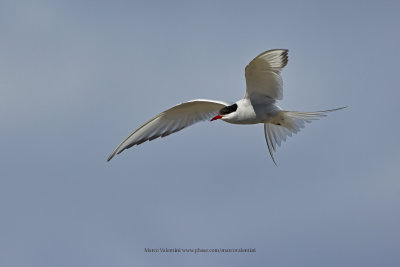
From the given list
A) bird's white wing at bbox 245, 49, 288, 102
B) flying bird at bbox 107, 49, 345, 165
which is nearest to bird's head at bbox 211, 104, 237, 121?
flying bird at bbox 107, 49, 345, 165

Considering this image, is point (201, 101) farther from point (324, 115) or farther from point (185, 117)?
point (324, 115)

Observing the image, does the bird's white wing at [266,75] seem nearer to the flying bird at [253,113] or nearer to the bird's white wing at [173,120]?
the flying bird at [253,113]

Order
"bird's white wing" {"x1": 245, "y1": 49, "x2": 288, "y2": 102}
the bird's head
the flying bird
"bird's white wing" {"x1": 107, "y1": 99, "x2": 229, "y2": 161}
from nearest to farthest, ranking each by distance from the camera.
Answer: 1. "bird's white wing" {"x1": 245, "y1": 49, "x2": 288, "y2": 102}
2. the flying bird
3. the bird's head
4. "bird's white wing" {"x1": 107, "y1": 99, "x2": 229, "y2": 161}

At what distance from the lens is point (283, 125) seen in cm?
1000

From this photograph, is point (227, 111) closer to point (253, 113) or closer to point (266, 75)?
point (253, 113)

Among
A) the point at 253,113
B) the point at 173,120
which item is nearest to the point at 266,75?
the point at 253,113

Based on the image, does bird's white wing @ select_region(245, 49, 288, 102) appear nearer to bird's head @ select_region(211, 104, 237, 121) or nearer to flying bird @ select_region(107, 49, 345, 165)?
flying bird @ select_region(107, 49, 345, 165)

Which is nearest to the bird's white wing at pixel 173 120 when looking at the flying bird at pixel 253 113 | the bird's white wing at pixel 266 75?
the flying bird at pixel 253 113

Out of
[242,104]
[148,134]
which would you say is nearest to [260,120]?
[242,104]

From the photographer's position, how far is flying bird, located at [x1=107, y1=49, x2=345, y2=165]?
9219 millimetres

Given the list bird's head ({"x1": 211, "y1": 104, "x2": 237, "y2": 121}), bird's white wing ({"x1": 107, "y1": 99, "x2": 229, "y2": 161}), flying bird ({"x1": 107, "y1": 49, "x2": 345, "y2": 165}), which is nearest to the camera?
flying bird ({"x1": 107, "y1": 49, "x2": 345, "y2": 165})

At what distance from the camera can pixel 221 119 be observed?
31.7ft

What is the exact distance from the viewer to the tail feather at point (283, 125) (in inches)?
384

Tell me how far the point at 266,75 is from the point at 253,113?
652mm
